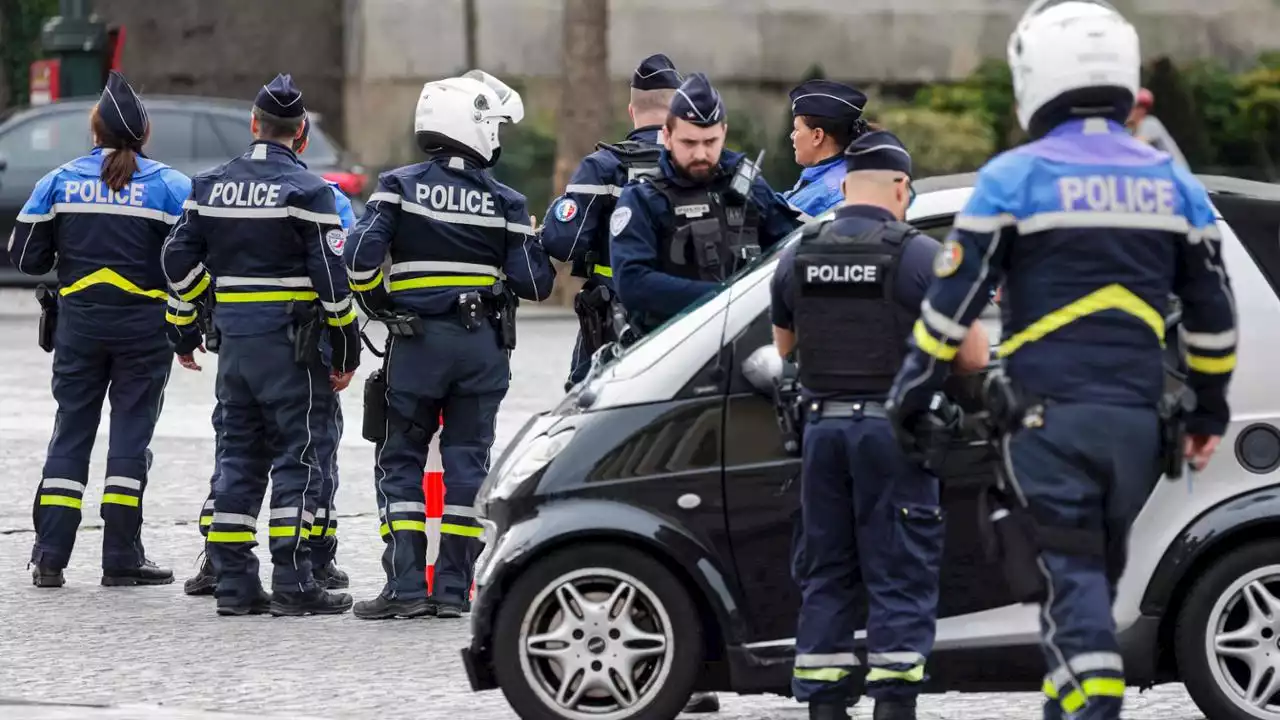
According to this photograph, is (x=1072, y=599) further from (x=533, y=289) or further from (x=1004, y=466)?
(x=533, y=289)

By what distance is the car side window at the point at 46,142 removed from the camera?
21.5 m

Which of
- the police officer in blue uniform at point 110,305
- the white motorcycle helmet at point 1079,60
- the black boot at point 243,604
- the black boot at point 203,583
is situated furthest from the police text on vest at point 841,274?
the police officer in blue uniform at point 110,305

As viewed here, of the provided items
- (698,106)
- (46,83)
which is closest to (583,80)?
(46,83)

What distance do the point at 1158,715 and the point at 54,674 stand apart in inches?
131

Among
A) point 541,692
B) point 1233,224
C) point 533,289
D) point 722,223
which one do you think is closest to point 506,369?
point 533,289

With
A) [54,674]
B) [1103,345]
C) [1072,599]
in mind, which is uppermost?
[1103,345]

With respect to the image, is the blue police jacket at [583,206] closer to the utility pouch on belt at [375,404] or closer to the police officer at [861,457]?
the utility pouch on belt at [375,404]

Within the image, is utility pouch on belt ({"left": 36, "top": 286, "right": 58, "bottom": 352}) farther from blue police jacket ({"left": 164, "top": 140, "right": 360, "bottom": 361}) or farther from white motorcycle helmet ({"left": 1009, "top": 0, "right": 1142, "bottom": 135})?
white motorcycle helmet ({"left": 1009, "top": 0, "right": 1142, "bottom": 135})

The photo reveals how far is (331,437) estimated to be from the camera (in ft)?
30.6

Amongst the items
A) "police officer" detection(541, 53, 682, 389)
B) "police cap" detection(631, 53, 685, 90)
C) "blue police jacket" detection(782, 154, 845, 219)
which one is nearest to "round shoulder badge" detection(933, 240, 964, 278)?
"blue police jacket" detection(782, 154, 845, 219)

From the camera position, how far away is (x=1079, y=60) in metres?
5.62

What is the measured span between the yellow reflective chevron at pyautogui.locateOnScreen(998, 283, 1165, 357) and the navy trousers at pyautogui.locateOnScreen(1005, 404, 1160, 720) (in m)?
0.18

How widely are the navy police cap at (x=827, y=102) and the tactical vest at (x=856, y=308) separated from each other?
1708 millimetres

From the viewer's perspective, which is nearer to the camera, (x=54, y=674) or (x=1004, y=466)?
(x=1004, y=466)
